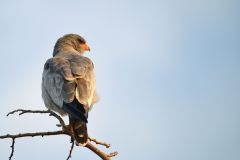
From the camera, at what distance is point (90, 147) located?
7293 mm

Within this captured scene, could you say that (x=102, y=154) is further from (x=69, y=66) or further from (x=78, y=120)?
(x=69, y=66)

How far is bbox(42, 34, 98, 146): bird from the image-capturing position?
7910mm

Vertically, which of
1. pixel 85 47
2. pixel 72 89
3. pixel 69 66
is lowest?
pixel 72 89

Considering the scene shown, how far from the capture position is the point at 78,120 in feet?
26.2

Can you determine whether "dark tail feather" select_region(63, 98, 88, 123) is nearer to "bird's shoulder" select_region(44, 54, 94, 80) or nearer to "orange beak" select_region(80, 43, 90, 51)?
"bird's shoulder" select_region(44, 54, 94, 80)

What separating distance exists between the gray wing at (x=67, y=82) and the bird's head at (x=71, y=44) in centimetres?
245

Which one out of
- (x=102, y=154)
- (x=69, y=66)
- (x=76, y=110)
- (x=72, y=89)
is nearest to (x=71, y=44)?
(x=69, y=66)

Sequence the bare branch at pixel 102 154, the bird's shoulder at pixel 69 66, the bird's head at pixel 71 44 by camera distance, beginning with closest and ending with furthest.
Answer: the bare branch at pixel 102 154
the bird's shoulder at pixel 69 66
the bird's head at pixel 71 44

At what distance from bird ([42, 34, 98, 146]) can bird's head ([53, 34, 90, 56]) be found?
1.89 metres

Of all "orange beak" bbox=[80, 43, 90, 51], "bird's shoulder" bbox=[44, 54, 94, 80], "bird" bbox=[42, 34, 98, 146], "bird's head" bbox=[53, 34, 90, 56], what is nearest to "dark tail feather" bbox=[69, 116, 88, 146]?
"bird" bbox=[42, 34, 98, 146]

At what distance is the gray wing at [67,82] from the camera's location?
849 centimetres

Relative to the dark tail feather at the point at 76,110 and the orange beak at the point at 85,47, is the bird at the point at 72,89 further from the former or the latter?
the orange beak at the point at 85,47

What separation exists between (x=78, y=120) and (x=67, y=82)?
1000 millimetres

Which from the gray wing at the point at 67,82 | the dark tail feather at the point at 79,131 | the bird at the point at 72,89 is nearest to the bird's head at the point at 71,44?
the bird at the point at 72,89
